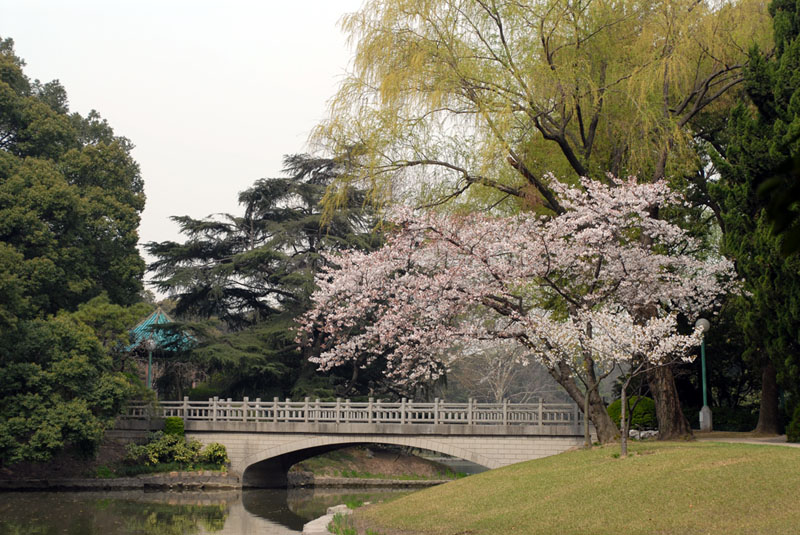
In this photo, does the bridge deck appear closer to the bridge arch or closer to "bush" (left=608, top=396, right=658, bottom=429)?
the bridge arch

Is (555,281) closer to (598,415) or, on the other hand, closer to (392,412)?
(598,415)

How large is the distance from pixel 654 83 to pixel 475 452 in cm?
1358

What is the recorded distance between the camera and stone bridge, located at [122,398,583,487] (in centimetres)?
2678

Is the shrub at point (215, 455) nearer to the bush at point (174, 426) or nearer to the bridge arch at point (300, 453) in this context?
Result: the bridge arch at point (300, 453)

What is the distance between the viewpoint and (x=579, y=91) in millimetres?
19781

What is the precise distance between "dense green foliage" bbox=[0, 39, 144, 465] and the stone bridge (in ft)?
13.7

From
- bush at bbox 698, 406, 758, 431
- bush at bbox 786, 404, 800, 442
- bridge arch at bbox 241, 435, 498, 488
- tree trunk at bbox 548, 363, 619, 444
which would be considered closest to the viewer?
bush at bbox 786, 404, 800, 442

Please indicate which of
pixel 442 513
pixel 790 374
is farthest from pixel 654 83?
pixel 442 513

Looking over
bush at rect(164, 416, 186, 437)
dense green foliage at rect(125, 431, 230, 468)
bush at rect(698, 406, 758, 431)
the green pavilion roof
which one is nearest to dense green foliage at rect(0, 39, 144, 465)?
the green pavilion roof

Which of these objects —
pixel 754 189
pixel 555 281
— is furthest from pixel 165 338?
pixel 754 189

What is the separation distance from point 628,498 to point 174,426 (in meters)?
22.8

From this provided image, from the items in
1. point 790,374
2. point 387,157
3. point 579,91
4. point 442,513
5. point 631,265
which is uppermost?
point 579,91

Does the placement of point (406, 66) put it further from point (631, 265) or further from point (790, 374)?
point (790, 374)

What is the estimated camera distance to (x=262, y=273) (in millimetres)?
40438
